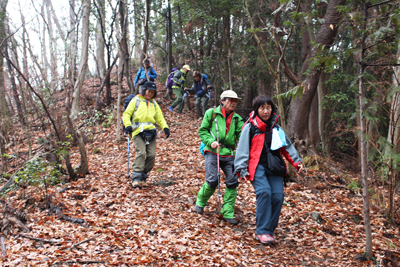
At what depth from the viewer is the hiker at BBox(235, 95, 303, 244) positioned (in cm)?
404

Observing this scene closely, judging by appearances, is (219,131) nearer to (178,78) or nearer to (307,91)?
(307,91)

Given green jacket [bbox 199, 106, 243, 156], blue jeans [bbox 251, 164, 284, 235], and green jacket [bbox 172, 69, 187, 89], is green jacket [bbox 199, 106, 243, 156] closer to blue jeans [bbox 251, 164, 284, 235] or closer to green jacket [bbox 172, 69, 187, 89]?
blue jeans [bbox 251, 164, 284, 235]

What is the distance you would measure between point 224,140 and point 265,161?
3.08 feet

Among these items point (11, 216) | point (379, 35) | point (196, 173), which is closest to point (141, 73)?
point (196, 173)

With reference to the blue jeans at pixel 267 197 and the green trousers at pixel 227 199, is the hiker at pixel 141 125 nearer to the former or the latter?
the green trousers at pixel 227 199

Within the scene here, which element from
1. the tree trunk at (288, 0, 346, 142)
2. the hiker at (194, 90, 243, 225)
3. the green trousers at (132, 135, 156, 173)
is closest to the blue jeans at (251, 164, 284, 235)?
the hiker at (194, 90, 243, 225)

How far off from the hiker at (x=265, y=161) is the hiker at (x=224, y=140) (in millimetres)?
664

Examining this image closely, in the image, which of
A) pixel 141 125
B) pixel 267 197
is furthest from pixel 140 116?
pixel 267 197

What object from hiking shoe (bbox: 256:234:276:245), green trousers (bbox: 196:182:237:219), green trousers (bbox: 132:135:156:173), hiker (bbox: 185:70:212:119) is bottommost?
hiking shoe (bbox: 256:234:276:245)

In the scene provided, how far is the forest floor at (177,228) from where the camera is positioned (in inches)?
137

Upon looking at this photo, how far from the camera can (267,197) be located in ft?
13.0

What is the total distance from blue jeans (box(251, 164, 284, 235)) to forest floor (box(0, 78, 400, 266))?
33cm

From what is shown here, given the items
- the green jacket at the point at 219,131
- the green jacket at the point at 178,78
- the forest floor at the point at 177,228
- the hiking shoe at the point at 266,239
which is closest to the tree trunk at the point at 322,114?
the forest floor at the point at 177,228

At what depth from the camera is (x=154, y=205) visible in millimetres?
5293
